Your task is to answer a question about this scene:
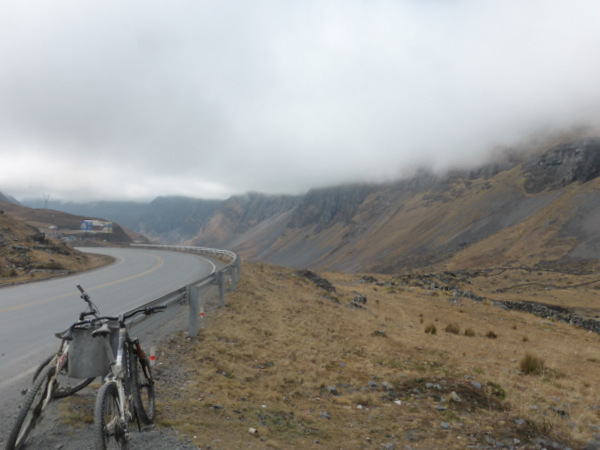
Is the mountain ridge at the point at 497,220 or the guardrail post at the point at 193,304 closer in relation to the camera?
the guardrail post at the point at 193,304

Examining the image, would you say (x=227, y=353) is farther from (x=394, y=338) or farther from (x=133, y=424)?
(x=394, y=338)

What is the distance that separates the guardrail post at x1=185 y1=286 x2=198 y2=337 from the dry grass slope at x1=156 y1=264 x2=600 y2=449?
29 centimetres

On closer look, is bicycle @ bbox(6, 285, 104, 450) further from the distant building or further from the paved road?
the distant building

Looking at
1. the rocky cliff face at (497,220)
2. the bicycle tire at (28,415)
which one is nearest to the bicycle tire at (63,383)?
the bicycle tire at (28,415)

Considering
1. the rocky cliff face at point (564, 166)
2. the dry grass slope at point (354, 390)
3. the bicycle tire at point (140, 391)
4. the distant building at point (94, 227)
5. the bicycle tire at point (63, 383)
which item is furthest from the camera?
the rocky cliff face at point (564, 166)

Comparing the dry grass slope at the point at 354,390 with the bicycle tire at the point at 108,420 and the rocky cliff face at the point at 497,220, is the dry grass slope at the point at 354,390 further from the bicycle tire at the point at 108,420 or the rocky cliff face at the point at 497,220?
the rocky cliff face at the point at 497,220

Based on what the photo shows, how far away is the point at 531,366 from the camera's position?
1126 centimetres

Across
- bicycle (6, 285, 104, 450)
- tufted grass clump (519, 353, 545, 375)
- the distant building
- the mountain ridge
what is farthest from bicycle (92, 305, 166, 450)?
the distant building

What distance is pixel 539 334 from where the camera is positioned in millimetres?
21906

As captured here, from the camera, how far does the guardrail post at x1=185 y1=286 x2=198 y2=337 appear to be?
9.73 m

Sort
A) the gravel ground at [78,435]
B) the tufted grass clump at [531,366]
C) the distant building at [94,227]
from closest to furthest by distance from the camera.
→ the gravel ground at [78,435] < the tufted grass clump at [531,366] < the distant building at [94,227]

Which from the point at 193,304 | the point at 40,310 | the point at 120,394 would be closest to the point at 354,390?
the point at 193,304

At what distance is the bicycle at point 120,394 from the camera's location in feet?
11.7

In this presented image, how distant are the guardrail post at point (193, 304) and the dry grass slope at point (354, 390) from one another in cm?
29
